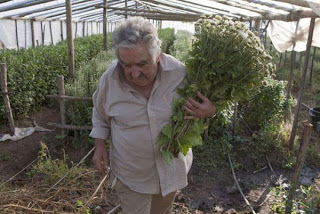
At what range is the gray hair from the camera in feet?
5.28

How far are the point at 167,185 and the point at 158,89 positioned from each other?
0.62 meters

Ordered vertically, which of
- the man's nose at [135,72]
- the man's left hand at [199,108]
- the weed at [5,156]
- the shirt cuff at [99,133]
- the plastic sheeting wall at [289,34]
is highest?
the plastic sheeting wall at [289,34]

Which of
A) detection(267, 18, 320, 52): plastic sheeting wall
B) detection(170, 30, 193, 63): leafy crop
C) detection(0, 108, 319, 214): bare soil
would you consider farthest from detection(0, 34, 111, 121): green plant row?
detection(267, 18, 320, 52): plastic sheeting wall

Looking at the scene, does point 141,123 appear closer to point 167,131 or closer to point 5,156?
point 167,131

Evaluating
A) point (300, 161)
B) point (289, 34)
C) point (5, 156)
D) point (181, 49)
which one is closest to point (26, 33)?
point (181, 49)

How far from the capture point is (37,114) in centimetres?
617

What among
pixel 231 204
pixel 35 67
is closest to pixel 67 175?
pixel 231 204

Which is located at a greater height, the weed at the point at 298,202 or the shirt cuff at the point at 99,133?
the shirt cuff at the point at 99,133

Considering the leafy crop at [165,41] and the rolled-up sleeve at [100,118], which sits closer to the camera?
the rolled-up sleeve at [100,118]

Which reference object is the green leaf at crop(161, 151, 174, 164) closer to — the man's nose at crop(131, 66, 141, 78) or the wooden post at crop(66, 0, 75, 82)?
the man's nose at crop(131, 66, 141, 78)

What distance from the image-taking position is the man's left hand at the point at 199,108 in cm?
177

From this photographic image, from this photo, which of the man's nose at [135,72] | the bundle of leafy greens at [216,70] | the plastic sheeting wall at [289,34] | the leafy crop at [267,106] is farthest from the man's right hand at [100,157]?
the plastic sheeting wall at [289,34]

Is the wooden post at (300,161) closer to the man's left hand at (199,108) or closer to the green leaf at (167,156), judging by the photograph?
the man's left hand at (199,108)

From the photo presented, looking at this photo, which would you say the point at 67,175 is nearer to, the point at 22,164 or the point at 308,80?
the point at 22,164
